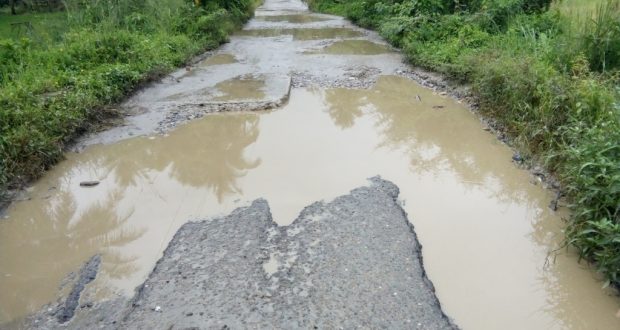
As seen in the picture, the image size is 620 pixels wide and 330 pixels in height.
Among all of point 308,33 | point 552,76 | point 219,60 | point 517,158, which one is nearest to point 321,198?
point 517,158

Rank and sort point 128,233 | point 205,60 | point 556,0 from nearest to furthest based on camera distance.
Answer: point 128,233 < point 556,0 < point 205,60

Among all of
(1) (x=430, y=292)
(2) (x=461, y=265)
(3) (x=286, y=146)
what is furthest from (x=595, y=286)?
(3) (x=286, y=146)

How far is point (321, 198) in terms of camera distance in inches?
168

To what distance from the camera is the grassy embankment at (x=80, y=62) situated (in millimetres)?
4977

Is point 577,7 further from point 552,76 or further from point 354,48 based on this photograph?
point 354,48


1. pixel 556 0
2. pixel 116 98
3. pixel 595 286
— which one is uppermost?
pixel 556 0

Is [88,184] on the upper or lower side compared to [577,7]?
lower

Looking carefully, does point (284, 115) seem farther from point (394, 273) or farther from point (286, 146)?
point (394, 273)

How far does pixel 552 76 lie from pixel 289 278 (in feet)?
13.3

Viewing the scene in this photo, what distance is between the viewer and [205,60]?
33.3ft

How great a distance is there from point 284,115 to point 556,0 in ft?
20.1

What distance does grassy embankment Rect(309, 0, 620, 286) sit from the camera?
11.3 ft

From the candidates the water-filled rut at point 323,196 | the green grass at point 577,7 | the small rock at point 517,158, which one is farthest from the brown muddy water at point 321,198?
the green grass at point 577,7

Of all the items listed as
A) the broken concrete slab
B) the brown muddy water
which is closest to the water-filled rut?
the brown muddy water
